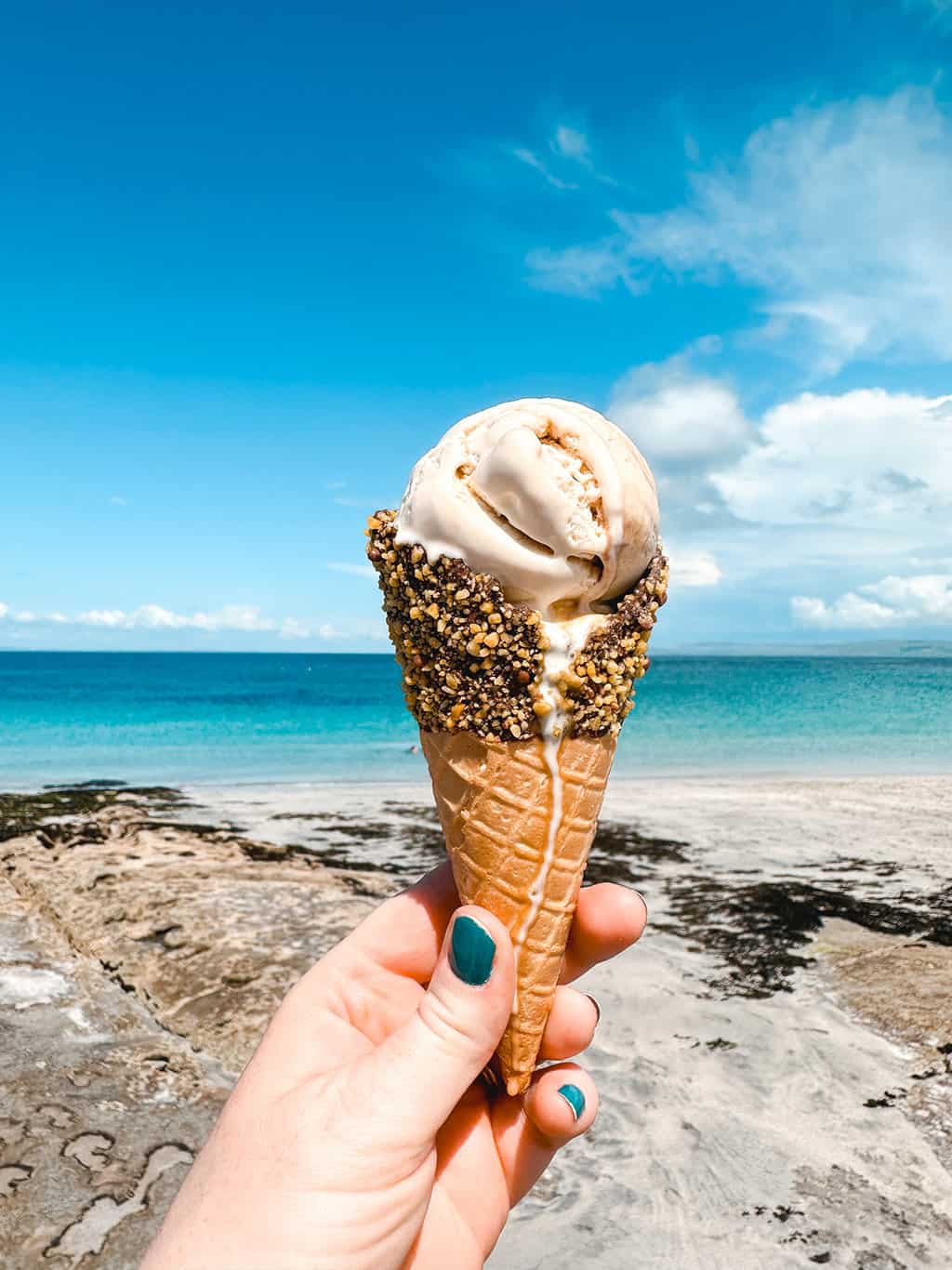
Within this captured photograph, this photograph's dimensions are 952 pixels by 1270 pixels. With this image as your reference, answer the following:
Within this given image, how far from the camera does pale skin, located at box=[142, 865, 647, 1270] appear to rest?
226cm

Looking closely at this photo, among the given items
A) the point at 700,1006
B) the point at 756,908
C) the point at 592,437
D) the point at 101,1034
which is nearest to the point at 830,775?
the point at 756,908

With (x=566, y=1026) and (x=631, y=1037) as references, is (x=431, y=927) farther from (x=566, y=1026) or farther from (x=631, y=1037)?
(x=631, y=1037)

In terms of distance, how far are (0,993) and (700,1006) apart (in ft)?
18.4

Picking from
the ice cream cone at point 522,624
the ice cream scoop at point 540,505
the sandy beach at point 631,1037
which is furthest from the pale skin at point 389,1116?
the sandy beach at point 631,1037

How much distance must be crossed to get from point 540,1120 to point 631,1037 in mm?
3616

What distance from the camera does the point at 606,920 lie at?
11.2 ft

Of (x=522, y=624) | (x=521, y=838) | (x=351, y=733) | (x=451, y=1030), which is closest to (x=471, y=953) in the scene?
(x=451, y=1030)

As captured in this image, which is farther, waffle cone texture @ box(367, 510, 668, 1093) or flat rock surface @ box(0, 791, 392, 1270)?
flat rock surface @ box(0, 791, 392, 1270)

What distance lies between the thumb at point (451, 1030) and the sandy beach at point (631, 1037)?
2.44 meters

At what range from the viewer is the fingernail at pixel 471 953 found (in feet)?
8.77

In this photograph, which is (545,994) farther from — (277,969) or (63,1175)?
(277,969)

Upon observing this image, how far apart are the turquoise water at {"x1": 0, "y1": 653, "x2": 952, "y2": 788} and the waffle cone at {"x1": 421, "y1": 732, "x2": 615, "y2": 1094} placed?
1997cm

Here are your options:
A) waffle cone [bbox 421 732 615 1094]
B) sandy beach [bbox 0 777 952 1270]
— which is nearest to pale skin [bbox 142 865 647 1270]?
waffle cone [bbox 421 732 615 1094]

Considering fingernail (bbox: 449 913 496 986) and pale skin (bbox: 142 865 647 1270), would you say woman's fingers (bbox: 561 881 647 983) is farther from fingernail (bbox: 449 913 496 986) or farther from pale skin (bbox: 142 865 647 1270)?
fingernail (bbox: 449 913 496 986)
